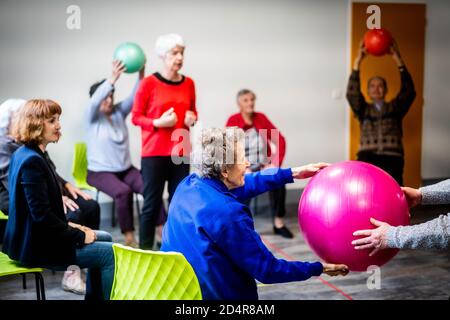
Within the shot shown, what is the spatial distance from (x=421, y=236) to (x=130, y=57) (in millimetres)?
2802

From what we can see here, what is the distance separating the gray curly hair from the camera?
6.61 feet

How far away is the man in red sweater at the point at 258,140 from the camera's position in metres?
5.02

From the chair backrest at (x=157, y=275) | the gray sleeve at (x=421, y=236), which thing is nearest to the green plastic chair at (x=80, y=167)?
the chair backrest at (x=157, y=275)

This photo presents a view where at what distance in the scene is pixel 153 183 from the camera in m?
3.97

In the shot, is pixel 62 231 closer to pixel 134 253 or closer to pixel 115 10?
pixel 134 253

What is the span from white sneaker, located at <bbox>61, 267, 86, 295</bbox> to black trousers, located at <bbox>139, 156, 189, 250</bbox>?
0.56m

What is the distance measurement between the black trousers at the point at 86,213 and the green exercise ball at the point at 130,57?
1.07 metres

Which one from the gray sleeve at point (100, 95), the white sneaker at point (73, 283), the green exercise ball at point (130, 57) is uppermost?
the green exercise ball at point (130, 57)

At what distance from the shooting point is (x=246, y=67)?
6.06 metres

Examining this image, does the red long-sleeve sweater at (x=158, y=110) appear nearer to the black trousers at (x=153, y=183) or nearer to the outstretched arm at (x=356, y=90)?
the black trousers at (x=153, y=183)

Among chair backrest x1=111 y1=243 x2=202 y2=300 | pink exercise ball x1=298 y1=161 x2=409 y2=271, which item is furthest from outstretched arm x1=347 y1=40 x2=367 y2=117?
chair backrest x1=111 y1=243 x2=202 y2=300

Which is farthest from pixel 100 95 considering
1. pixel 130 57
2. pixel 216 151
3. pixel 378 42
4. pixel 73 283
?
pixel 216 151

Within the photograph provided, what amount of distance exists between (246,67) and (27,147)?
376 centimetres
